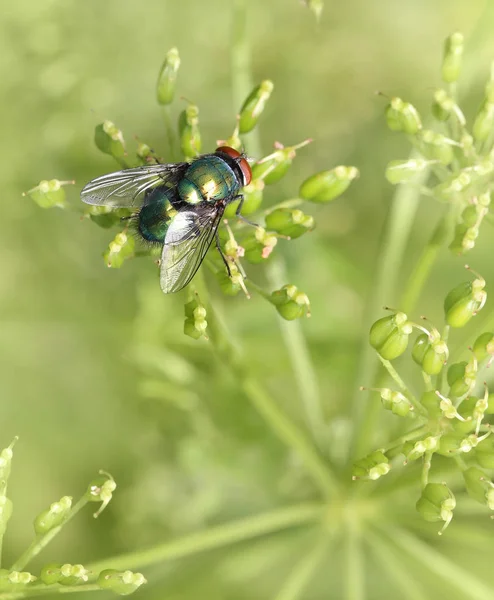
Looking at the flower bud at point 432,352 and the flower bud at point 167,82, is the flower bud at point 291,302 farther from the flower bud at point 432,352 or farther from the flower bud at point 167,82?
the flower bud at point 167,82

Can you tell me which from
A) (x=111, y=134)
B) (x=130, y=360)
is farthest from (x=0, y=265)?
(x=111, y=134)

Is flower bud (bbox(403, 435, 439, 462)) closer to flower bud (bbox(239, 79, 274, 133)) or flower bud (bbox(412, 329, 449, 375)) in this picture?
flower bud (bbox(412, 329, 449, 375))

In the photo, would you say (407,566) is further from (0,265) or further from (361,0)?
(361,0)

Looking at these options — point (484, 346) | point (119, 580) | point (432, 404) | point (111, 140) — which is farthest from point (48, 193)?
point (484, 346)

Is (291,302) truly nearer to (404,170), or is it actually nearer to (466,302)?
(466,302)

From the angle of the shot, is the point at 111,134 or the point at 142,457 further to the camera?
the point at 142,457

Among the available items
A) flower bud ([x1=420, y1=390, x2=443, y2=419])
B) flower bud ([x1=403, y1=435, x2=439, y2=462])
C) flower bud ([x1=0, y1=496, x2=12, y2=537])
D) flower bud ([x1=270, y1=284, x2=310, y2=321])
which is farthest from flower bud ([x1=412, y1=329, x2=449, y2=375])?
flower bud ([x1=0, y1=496, x2=12, y2=537])

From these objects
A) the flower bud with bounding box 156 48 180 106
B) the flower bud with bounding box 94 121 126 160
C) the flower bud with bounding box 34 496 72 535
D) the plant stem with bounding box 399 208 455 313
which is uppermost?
the flower bud with bounding box 156 48 180 106
